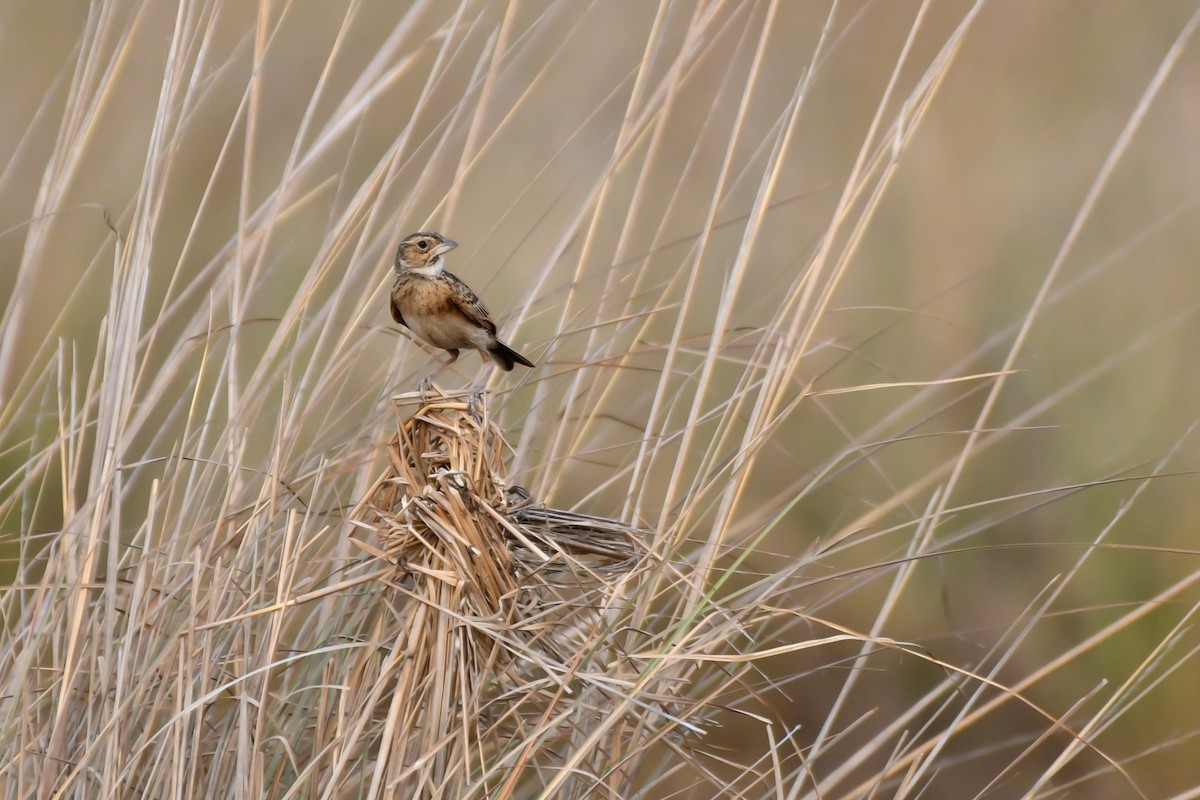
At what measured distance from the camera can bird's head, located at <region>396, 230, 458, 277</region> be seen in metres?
2.53

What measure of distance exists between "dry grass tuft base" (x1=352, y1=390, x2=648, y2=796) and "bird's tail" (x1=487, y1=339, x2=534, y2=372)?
0.59 meters

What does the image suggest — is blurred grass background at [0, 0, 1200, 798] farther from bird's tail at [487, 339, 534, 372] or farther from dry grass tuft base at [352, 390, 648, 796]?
dry grass tuft base at [352, 390, 648, 796]

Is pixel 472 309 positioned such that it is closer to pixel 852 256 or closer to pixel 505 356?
pixel 505 356

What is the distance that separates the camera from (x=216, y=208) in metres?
4.75

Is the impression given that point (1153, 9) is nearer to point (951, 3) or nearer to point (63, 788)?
point (951, 3)

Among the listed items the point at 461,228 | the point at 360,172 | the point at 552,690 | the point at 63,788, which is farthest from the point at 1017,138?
the point at 63,788

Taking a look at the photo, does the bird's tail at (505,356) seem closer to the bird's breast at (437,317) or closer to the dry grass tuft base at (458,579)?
the bird's breast at (437,317)

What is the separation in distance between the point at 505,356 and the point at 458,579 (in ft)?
2.89

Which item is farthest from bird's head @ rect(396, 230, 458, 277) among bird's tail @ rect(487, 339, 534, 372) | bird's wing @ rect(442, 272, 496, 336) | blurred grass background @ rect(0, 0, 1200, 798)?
blurred grass background @ rect(0, 0, 1200, 798)

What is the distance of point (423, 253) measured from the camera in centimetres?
255

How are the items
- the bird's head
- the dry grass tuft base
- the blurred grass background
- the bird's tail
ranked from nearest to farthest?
1. the dry grass tuft base
2. the bird's tail
3. the bird's head
4. the blurred grass background

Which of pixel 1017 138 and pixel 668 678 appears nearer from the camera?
pixel 668 678

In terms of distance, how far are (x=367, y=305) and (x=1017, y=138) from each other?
140 inches

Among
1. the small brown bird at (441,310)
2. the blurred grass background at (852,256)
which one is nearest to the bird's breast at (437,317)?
the small brown bird at (441,310)
